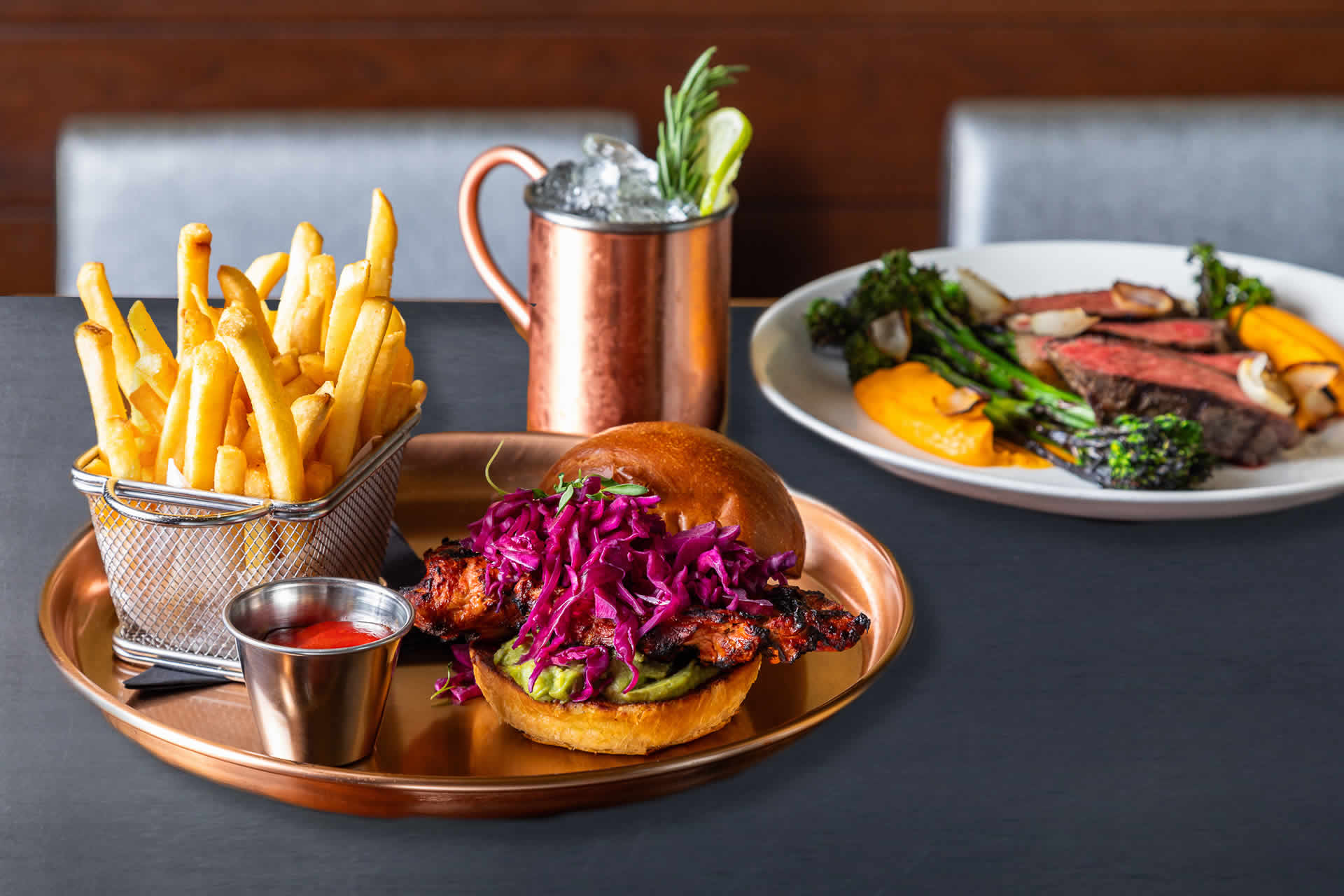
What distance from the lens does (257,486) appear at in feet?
3.52

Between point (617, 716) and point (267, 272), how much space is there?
633mm

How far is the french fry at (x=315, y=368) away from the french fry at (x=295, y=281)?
0.05m

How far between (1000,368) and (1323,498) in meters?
0.48

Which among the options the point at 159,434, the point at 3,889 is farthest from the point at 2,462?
the point at 3,889

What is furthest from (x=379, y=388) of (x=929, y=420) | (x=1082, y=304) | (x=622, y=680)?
(x=1082, y=304)

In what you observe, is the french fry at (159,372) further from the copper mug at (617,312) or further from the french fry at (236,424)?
the copper mug at (617,312)

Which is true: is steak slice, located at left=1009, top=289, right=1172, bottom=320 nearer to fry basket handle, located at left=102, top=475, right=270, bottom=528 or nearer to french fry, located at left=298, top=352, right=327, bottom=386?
french fry, located at left=298, top=352, right=327, bottom=386

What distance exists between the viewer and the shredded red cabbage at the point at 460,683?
1.06m

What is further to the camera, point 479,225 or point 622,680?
point 479,225

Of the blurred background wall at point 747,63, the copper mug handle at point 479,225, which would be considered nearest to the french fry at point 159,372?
the copper mug handle at point 479,225

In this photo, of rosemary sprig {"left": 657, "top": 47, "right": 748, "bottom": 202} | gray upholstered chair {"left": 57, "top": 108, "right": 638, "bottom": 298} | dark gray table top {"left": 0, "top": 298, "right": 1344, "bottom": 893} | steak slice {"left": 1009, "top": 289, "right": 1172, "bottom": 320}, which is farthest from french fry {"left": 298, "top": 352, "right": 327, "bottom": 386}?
gray upholstered chair {"left": 57, "top": 108, "right": 638, "bottom": 298}

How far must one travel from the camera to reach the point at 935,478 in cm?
146

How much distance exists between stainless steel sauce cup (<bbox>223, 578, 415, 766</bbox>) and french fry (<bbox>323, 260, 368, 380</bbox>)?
0.87ft

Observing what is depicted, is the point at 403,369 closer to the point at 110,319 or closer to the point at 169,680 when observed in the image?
the point at 110,319
